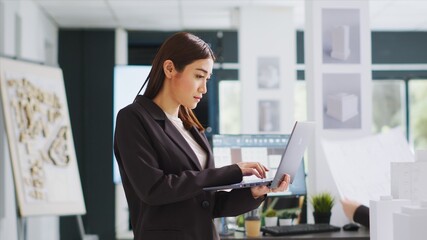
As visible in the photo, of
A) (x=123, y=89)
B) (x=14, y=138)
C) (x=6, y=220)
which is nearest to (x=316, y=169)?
(x=14, y=138)

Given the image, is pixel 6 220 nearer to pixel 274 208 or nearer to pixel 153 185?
pixel 274 208

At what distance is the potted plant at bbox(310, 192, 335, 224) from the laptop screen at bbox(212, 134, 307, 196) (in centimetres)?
9

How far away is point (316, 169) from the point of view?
3.34 metres

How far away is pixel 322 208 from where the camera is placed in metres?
3.05

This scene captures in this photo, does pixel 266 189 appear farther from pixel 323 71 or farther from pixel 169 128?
pixel 323 71

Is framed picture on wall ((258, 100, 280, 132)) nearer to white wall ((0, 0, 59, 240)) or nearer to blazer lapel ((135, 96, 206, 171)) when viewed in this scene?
white wall ((0, 0, 59, 240))

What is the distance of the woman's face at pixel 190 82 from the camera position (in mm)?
1712

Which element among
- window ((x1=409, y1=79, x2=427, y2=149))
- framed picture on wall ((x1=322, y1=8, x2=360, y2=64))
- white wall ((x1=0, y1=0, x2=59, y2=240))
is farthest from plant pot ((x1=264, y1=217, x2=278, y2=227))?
window ((x1=409, y1=79, x2=427, y2=149))

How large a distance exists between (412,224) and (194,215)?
0.60 m

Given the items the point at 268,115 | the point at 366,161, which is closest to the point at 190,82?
the point at 366,161

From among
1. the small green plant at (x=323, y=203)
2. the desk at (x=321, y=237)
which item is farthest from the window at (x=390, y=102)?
the desk at (x=321, y=237)

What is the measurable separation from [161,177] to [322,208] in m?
1.66

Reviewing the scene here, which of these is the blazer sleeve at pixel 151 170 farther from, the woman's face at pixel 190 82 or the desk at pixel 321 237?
the desk at pixel 321 237

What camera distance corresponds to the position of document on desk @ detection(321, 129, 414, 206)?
3.06 meters
